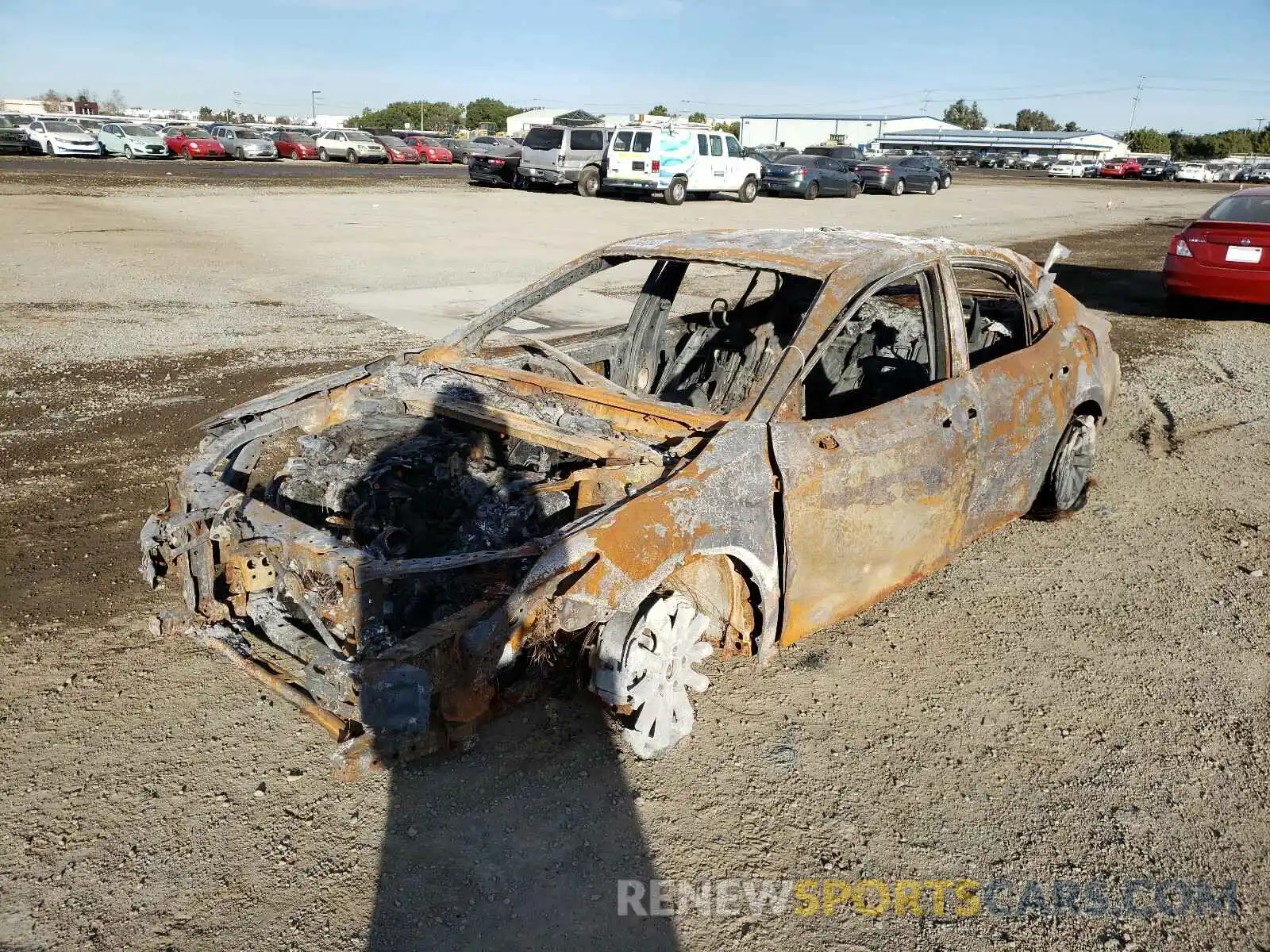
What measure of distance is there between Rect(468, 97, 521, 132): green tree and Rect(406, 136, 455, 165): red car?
51.3m

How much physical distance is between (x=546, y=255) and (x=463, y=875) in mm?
12875

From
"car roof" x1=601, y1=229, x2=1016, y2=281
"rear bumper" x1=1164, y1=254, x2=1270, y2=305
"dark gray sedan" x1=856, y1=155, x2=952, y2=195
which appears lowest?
"rear bumper" x1=1164, y1=254, x2=1270, y2=305

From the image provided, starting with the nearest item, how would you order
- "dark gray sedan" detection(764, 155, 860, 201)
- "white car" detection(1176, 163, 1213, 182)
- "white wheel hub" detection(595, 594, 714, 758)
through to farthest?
"white wheel hub" detection(595, 594, 714, 758)
"dark gray sedan" detection(764, 155, 860, 201)
"white car" detection(1176, 163, 1213, 182)

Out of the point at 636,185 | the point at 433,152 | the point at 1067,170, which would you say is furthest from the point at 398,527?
the point at 1067,170

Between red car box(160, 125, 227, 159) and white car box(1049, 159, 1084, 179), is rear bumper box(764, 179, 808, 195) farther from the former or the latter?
white car box(1049, 159, 1084, 179)

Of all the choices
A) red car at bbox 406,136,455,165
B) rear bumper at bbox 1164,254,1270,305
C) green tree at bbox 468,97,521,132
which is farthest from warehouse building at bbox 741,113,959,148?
rear bumper at bbox 1164,254,1270,305

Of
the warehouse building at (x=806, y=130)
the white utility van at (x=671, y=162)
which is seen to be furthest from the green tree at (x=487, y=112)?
the white utility van at (x=671, y=162)

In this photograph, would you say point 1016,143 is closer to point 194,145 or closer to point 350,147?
point 350,147

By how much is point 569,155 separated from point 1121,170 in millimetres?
45938

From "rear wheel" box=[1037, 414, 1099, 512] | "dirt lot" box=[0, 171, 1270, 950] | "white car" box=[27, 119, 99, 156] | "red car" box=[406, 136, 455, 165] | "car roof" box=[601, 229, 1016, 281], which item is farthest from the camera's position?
"red car" box=[406, 136, 455, 165]

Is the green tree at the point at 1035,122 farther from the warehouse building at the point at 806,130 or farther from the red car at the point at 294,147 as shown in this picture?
the red car at the point at 294,147

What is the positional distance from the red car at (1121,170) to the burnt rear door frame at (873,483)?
6188 centimetres

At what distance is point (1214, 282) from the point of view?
1034 centimetres

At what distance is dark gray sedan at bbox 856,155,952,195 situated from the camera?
106 feet
